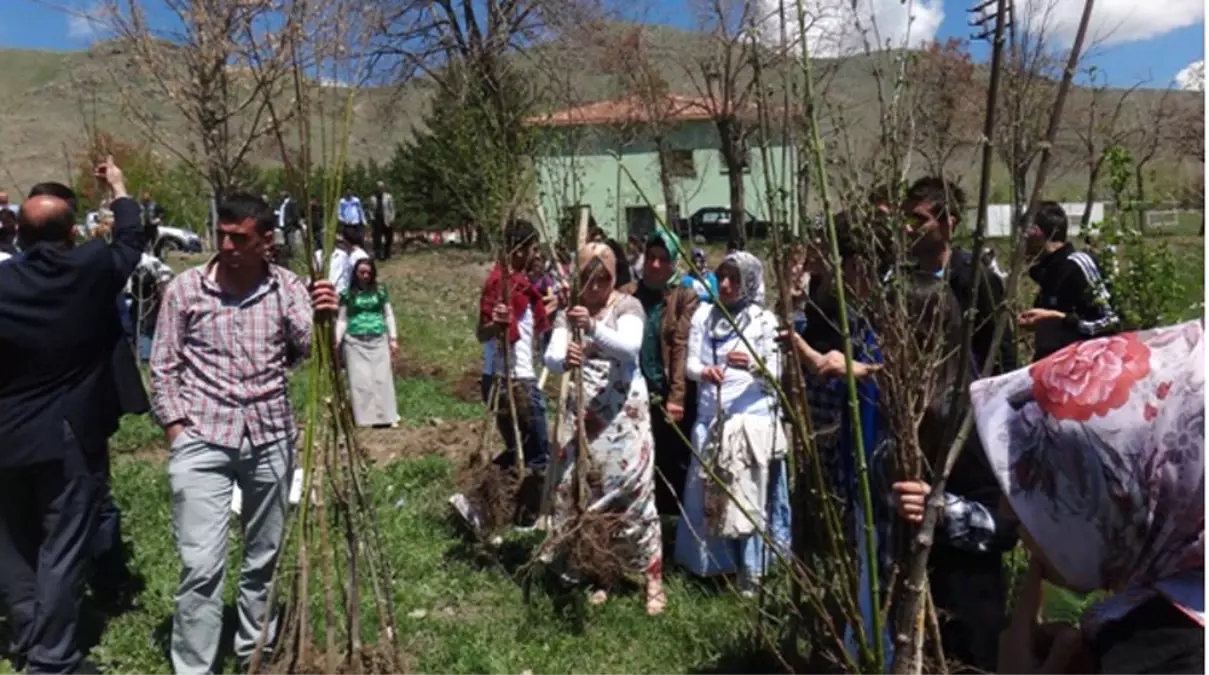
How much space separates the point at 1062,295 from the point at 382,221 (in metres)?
19.2

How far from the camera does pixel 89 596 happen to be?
16.5 ft

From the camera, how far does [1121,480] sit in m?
1.37

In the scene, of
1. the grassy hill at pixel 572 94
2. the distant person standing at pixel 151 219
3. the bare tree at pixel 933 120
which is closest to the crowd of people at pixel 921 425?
the bare tree at pixel 933 120

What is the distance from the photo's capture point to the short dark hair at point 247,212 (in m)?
3.77

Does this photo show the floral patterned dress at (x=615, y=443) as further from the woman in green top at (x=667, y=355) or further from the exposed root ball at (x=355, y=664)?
the exposed root ball at (x=355, y=664)

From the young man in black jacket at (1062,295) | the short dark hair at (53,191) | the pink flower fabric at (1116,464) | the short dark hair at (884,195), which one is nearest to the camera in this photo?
the pink flower fabric at (1116,464)

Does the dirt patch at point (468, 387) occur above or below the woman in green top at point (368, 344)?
below

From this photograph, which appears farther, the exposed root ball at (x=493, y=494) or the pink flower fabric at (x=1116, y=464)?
the exposed root ball at (x=493, y=494)

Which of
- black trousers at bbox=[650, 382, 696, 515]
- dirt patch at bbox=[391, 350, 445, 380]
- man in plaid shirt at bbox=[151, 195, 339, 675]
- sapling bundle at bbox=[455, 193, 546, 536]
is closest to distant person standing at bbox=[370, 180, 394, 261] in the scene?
dirt patch at bbox=[391, 350, 445, 380]

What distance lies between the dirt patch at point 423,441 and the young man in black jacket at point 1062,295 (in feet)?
12.8

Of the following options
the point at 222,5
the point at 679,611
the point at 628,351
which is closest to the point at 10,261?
the point at 628,351

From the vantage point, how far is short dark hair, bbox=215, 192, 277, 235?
377 centimetres

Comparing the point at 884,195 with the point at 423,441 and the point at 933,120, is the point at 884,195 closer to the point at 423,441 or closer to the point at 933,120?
the point at 933,120

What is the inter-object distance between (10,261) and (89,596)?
72.5 inches
